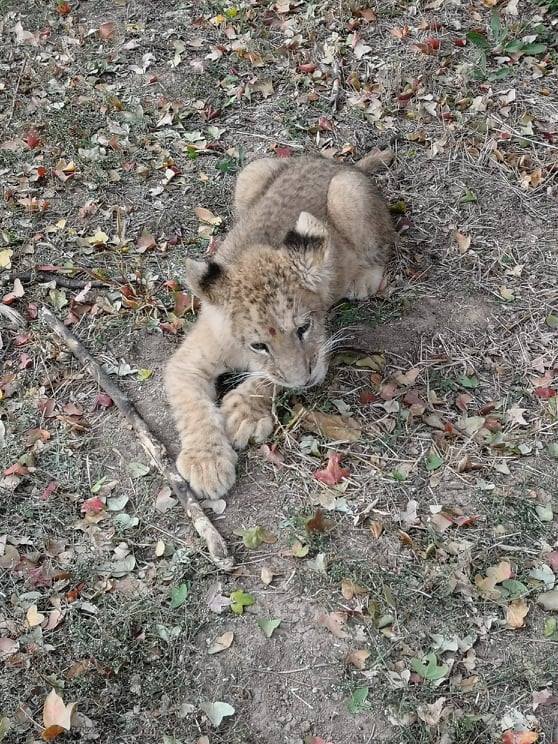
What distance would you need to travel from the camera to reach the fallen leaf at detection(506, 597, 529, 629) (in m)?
3.95

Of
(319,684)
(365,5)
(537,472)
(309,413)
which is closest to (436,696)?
(319,684)

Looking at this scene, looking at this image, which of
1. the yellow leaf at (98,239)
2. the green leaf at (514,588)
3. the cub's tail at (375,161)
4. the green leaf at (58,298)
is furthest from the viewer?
the cub's tail at (375,161)

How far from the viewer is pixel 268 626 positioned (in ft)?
13.1

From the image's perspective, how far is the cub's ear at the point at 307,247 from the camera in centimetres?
486

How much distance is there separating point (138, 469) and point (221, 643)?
1.29 m

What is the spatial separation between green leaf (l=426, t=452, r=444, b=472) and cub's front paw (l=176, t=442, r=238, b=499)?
1134mm

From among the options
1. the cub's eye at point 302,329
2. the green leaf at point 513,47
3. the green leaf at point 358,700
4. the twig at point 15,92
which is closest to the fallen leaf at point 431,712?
the green leaf at point 358,700

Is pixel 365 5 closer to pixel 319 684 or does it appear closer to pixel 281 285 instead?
pixel 281 285

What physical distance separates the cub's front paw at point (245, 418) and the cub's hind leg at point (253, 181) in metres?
1.75

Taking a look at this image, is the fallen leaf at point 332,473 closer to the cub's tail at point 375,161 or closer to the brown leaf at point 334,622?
the brown leaf at point 334,622

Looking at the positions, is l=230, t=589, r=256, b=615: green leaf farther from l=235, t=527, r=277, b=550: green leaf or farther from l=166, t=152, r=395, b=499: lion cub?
l=166, t=152, r=395, b=499: lion cub

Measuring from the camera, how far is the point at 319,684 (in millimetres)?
3797

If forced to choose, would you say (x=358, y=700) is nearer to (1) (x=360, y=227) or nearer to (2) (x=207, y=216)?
(1) (x=360, y=227)

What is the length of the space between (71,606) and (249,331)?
5.99 ft
